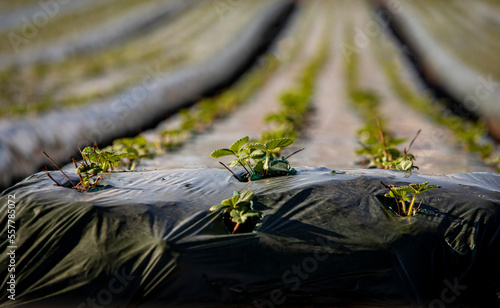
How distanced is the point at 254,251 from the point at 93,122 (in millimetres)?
3370

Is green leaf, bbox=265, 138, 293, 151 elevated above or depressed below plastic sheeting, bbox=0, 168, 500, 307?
above

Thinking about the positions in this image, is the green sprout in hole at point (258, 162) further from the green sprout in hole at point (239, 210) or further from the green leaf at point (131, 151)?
the green leaf at point (131, 151)

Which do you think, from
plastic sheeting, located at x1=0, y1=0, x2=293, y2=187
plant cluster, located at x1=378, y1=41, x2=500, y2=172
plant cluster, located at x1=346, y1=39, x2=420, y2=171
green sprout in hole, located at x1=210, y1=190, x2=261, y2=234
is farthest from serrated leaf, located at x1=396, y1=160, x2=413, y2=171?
plastic sheeting, located at x1=0, y1=0, x2=293, y2=187

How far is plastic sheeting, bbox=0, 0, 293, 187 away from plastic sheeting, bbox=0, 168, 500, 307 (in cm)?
147

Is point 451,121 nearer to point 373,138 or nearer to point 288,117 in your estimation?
point 288,117

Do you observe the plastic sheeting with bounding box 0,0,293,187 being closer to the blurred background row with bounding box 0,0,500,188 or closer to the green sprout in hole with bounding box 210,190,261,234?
the blurred background row with bounding box 0,0,500,188

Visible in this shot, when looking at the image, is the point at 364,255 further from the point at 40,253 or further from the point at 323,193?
the point at 40,253

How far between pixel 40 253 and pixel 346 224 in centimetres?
122

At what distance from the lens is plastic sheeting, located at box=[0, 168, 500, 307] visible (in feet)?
5.73

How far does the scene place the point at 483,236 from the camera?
6.36ft

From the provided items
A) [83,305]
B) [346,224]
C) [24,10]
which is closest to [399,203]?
[346,224]

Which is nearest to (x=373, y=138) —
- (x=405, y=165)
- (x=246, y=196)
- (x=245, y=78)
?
(x=405, y=165)

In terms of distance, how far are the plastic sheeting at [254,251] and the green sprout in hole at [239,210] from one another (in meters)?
0.05

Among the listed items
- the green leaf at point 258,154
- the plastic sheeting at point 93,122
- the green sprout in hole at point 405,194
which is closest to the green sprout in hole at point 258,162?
the green leaf at point 258,154
